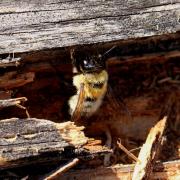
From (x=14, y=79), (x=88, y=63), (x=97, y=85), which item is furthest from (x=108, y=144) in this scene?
(x=14, y=79)

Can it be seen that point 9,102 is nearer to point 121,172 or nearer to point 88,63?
point 88,63

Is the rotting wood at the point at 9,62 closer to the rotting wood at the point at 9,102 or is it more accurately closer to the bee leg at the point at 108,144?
the rotting wood at the point at 9,102

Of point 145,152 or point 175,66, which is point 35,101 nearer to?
point 145,152

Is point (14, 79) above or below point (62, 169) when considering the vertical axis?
above

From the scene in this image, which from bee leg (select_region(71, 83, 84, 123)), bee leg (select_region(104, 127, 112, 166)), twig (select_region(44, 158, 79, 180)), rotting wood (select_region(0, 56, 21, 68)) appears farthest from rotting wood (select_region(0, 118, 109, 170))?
bee leg (select_region(71, 83, 84, 123))

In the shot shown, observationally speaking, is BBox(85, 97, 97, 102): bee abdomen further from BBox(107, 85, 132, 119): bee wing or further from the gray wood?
the gray wood
